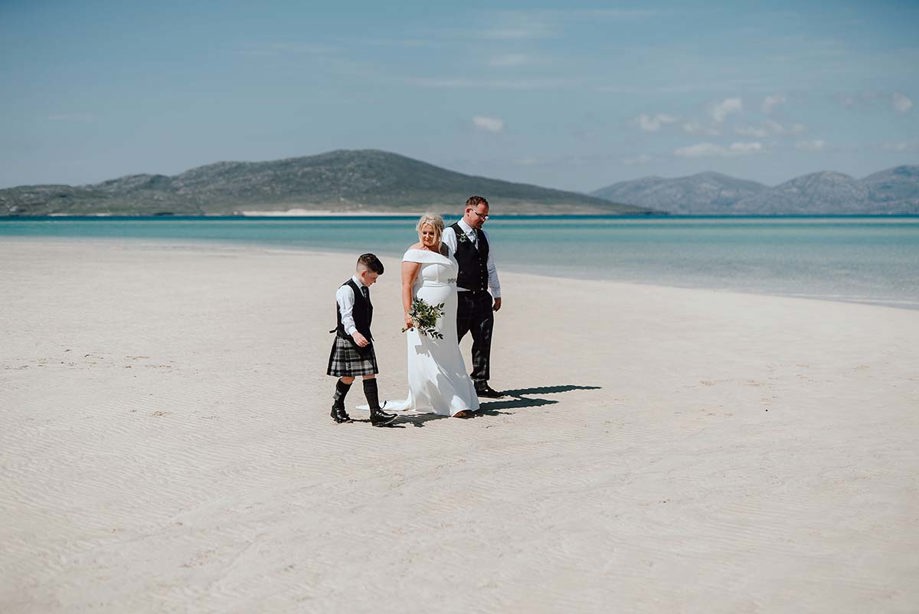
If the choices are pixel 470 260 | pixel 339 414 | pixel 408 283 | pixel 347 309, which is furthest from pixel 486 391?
pixel 347 309

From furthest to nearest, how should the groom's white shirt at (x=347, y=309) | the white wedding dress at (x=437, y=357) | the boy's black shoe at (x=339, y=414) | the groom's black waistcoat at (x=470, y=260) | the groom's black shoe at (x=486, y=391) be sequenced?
1. the groom's black shoe at (x=486, y=391)
2. the groom's black waistcoat at (x=470, y=260)
3. the white wedding dress at (x=437, y=357)
4. the boy's black shoe at (x=339, y=414)
5. the groom's white shirt at (x=347, y=309)

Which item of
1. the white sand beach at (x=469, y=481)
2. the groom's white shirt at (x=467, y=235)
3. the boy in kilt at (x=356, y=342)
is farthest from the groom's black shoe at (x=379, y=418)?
the groom's white shirt at (x=467, y=235)

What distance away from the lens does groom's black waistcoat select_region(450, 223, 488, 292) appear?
27.7 feet

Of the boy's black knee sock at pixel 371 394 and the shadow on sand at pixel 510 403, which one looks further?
the shadow on sand at pixel 510 403

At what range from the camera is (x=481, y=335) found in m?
8.72

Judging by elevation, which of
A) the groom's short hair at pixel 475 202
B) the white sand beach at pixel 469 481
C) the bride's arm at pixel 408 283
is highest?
the groom's short hair at pixel 475 202

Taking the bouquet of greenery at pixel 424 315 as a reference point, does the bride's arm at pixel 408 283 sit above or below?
above

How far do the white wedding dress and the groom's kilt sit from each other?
0.56 m

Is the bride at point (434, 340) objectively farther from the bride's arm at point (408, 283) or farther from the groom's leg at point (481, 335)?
the groom's leg at point (481, 335)

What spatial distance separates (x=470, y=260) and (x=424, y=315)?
1.04 metres

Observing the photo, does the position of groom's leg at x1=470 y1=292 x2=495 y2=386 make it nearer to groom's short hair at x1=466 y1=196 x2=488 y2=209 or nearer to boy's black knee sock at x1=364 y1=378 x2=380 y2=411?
groom's short hair at x1=466 y1=196 x2=488 y2=209

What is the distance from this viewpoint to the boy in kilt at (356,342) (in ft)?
23.7

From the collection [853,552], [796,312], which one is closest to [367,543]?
[853,552]

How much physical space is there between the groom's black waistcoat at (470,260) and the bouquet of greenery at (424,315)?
2.76 ft
